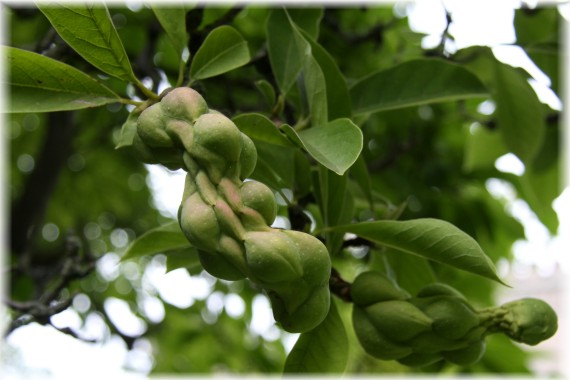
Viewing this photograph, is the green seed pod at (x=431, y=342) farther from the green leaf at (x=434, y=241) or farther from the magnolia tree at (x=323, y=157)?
the green leaf at (x=434, y=241)

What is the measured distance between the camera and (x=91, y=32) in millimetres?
923

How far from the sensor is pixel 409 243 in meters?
0.93

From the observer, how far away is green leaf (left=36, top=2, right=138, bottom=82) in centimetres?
91

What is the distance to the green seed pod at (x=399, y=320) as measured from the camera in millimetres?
941

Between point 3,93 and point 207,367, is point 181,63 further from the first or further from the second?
point 207,367

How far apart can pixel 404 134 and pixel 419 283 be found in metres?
1.15

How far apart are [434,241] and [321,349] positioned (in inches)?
8.6

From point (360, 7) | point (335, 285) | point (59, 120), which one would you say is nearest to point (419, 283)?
point (335, 285)

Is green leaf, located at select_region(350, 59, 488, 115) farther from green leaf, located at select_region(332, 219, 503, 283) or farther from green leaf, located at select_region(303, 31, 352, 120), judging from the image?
green leaf, located at select_region(332, 219, 503, 283)

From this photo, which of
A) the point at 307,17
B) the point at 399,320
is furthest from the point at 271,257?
the point at 307,17

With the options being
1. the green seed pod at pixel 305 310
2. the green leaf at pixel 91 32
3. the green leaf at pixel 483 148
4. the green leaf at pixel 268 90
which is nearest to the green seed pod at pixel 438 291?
the green seed pod at pixel 305 310

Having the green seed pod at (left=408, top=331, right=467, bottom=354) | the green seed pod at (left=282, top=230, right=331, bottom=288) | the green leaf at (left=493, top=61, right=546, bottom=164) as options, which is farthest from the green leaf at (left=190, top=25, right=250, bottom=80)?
the green leaf at (left=493, top=61, right=546, bottom=164)

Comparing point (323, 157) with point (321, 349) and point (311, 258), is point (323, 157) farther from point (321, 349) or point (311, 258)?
point (321, 349)

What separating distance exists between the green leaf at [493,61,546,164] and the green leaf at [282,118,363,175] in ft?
2.21
